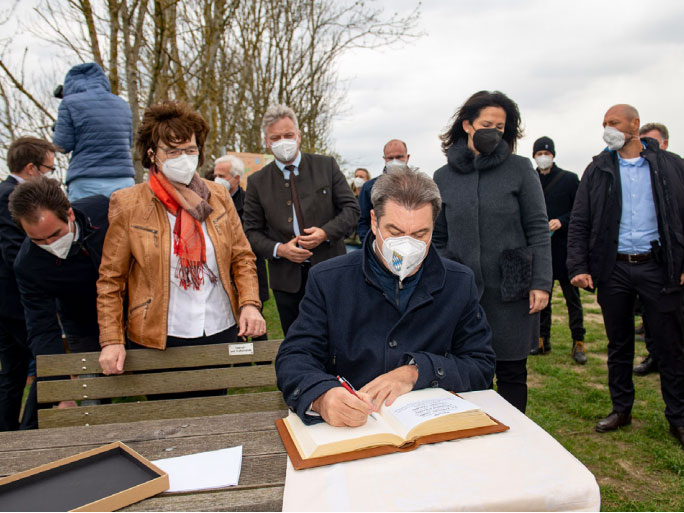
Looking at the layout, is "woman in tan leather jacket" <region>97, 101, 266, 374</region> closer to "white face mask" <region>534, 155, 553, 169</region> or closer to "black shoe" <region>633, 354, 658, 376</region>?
"black shoe" <region>633, 354, 658, 376</region>

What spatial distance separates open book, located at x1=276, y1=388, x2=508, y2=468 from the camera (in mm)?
1348

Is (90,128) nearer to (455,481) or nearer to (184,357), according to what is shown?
(184,357)

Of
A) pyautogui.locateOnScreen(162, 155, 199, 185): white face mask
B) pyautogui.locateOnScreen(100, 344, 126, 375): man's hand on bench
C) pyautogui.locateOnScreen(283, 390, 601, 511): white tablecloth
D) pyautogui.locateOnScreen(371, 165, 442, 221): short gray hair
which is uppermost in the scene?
pyautogui.locateOnScreen(162, 155, 199, 185): white face mask

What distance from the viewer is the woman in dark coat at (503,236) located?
280cm

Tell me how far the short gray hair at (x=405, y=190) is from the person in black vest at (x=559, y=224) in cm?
382

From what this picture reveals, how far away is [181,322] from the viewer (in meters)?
2.52

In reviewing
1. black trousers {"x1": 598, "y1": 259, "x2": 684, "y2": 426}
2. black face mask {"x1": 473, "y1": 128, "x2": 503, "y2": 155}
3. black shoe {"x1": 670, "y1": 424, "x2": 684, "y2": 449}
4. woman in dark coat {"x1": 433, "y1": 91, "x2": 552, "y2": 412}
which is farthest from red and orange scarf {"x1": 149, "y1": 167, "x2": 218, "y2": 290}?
black shoe {"x1": 670, "y1": 424, "x2": 684, "y2": 449}

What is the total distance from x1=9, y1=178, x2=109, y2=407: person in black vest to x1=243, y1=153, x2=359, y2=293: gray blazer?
110cm

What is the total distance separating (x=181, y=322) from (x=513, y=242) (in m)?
1.86

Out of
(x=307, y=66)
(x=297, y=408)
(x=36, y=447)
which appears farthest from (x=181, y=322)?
(x=307, y=66)

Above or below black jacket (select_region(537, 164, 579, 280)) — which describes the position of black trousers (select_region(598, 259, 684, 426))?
below

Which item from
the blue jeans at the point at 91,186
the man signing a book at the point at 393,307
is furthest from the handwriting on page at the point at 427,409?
the blue jeans at the point at 91,186

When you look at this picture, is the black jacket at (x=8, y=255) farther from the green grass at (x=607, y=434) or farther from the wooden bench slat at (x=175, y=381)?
the green grass at (x=607, y=434)

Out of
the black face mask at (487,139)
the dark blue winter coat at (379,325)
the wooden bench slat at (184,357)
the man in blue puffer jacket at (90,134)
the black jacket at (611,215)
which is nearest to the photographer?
the dark blue winter coat at (379,325)
